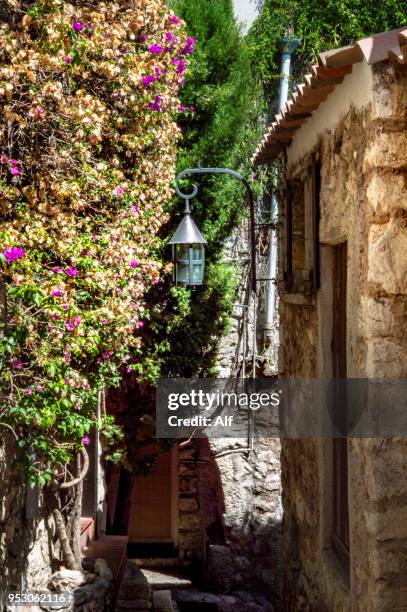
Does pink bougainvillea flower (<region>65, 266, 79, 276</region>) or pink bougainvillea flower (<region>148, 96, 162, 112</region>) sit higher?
pink bougainvillea flower (<region>148, 96, 162, 112</region>)

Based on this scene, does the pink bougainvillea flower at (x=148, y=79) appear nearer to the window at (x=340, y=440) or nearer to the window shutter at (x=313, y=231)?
the window shutter at (x=313, y=231)

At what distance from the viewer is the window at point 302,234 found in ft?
18.9

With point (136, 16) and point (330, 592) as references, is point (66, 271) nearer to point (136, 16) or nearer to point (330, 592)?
point (136, 16)

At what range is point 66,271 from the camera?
6.18 meters

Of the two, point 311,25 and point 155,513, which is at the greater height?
point 311,25

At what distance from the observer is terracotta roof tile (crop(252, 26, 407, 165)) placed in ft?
12.9

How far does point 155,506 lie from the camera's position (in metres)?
14.1

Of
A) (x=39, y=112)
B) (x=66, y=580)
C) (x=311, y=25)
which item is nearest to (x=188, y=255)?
(x=39, y=112)

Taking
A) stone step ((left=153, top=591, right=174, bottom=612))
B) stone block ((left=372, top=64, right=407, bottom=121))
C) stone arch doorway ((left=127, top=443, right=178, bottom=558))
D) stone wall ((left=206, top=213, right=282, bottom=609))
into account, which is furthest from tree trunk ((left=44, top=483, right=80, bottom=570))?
stone arch doorway ((left=127, top=443, right=178, bottom=558))

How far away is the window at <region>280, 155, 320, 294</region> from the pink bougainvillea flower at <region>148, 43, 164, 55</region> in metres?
1.69

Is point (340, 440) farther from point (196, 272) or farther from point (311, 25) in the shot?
point (311, 25)

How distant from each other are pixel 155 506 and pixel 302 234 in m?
8.15

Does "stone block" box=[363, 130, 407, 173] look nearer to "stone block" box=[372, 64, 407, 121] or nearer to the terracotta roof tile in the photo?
"stone block" box=[372, 64, 407, 121]

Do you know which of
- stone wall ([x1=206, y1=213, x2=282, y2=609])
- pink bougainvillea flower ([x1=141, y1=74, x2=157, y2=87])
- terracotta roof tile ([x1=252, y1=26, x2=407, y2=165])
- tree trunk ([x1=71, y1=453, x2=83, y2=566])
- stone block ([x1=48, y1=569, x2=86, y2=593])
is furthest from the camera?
stone wall ([x1=206, y1=213, x2=282, y2=609])
